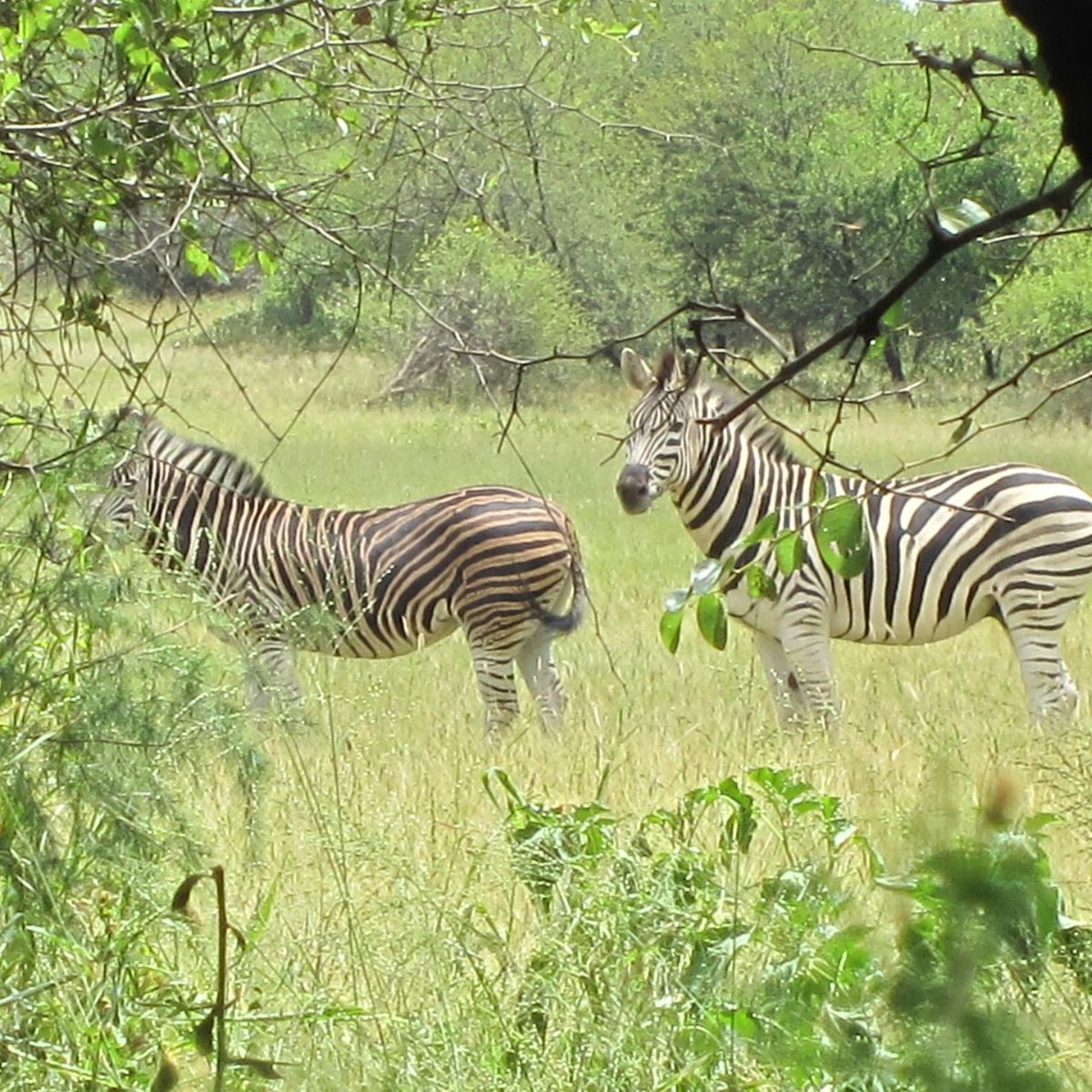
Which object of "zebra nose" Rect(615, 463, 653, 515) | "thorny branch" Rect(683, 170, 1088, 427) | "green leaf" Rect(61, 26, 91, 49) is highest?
"zebra nose" Rect(615, 463, 653, 515)

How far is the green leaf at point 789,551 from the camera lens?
1.48 meters

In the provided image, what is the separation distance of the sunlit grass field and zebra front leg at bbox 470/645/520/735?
5.0 inches

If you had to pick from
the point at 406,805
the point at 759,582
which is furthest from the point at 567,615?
the point at 759,582

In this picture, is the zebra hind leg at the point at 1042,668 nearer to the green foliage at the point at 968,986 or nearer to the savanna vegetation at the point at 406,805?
the savanna vegetation at the point at 406,805

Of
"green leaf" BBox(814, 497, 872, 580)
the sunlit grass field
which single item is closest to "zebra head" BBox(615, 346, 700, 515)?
the sunlit grass field

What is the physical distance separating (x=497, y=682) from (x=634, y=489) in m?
0.90

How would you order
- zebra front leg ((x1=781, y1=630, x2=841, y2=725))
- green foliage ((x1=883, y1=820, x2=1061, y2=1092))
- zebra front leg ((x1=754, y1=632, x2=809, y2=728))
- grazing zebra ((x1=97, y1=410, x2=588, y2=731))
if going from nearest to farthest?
1. green foliage ((x1=883, y1=820, x2=1061, y2=1092))
2. zebra front leg ((x1=754, y1=632, x2=809, y2=728))
3. zebra front leg ((x1=781, y1=630, x2=841, y2=725))
4. grazing zebra ((x1=97, y1=410, x2=588, y2=731))

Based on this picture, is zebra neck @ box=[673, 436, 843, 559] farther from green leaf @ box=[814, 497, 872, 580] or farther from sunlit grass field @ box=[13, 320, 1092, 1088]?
green leaf @ box=[814, 497, 872, 580]

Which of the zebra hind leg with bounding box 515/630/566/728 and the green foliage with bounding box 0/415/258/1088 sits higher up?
the zebra hind leg with bounding box 515/630/566/728

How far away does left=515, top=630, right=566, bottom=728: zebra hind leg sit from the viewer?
702 centimetres

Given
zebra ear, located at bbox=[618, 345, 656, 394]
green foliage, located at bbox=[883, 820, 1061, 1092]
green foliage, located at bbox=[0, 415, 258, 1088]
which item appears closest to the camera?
green foliage, located at bbox=[883, 820, 1061, 1092]

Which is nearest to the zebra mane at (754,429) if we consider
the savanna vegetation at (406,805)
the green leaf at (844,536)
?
the savanna vegetation at (406,805)

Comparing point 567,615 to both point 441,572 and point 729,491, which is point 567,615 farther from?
point 729,491

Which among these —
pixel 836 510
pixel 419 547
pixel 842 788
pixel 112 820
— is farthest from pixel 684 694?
pixel 836 510
